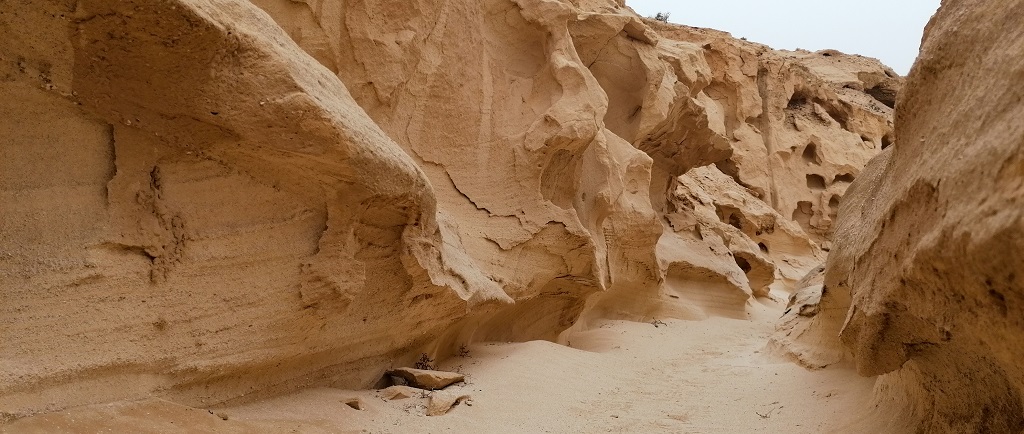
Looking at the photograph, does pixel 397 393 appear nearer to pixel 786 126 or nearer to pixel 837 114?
pixel 786 126

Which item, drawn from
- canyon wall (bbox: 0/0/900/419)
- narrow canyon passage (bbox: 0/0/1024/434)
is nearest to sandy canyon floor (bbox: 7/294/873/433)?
narrow canyon passage (bbox: 0/0/1024/434)

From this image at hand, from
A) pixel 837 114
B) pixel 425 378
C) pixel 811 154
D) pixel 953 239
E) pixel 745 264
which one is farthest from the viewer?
pixel 837 114

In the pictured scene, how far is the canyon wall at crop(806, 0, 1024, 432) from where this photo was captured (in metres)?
1.60

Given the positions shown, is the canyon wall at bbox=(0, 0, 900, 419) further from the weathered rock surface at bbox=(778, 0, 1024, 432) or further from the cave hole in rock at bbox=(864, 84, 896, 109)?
the cave hole in rock at bbox=(864, 84, 896, 109)

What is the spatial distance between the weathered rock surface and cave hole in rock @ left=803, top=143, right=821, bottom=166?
14.2 m

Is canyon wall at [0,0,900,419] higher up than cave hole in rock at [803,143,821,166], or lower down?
lower down

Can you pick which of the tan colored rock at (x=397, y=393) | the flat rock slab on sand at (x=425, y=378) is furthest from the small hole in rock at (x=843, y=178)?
the tan colored rock at (x=397, y=393)

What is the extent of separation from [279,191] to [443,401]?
1293 mm

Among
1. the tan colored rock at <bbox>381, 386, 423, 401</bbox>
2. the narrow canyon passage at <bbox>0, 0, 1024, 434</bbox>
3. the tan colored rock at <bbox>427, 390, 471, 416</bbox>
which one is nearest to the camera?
the narrow canyon passage at <bbox>0, 0, 1024, 434</bbox>

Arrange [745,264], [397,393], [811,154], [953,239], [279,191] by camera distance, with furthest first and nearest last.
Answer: [811,154] → [745,264] → [397,393] → [279,191] → [953,239]

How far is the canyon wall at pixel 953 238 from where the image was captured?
1.60 meters

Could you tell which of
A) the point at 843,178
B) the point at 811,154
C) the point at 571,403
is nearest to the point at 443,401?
the point at 571,403

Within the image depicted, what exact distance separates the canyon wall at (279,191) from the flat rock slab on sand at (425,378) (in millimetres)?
127

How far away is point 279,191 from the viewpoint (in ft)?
10.2
